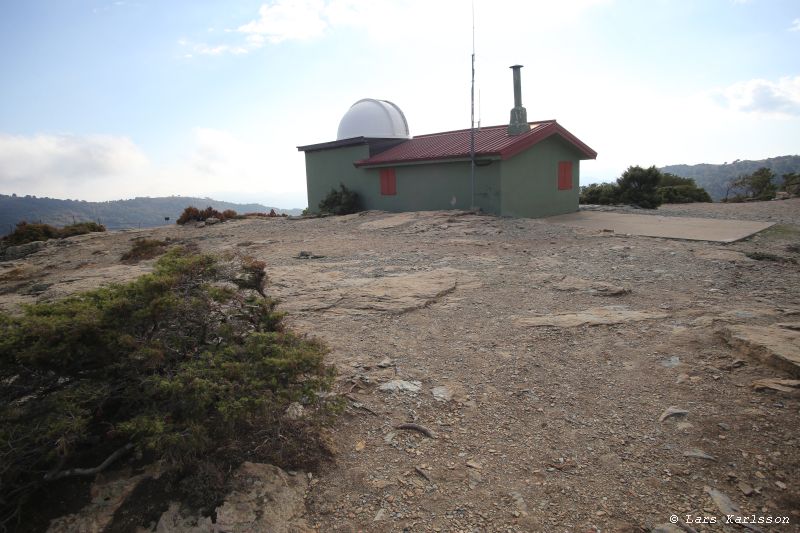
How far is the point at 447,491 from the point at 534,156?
49.5 feet

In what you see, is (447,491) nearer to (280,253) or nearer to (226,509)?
(226,509)

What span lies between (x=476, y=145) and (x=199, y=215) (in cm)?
1200

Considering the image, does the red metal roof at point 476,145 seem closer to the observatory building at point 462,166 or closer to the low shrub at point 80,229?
the observatory building at point 462,166

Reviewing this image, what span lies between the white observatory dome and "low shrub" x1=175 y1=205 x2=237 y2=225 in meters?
6.47

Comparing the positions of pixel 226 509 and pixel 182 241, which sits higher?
pixel 182 241

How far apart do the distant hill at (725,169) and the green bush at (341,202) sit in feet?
267

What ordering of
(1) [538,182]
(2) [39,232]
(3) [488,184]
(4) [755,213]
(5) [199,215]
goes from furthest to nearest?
(5) [199,215], (2) [39,232], (1) [538,182], (4) [755,213], (3) [488,184]

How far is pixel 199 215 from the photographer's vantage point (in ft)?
67.8

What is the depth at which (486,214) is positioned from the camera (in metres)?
15.5

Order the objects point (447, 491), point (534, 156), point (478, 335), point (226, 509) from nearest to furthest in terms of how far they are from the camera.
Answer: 1. point (226, 509)
2. point (447, 491)
3. point (478, 335)
4. point (534, 156)

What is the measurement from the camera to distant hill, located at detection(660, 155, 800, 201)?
8839 cm

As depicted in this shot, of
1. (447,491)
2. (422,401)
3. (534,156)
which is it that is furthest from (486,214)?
(447,491)

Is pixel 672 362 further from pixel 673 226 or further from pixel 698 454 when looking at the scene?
pixel 673 226

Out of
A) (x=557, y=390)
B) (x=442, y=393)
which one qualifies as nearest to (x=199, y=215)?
(x=442, y=393)
